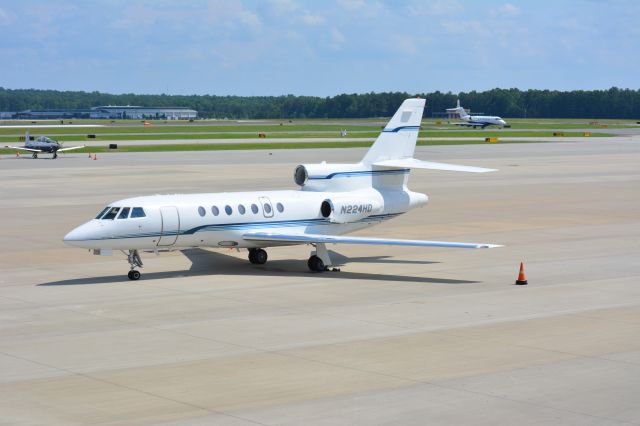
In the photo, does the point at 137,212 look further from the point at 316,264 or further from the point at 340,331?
the point at 340,331

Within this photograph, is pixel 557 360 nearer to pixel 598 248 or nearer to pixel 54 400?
pixel 54 400

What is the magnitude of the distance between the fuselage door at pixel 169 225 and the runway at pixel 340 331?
46.7 inches

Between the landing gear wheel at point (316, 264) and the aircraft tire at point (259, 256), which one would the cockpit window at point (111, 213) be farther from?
the landing gear wheel at point (316, 264)

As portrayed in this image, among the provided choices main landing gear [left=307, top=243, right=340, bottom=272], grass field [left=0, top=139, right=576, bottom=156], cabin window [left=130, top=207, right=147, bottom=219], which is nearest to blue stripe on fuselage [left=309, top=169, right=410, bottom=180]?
main landing gear [left=307, top=243, right=340, bottom=272]

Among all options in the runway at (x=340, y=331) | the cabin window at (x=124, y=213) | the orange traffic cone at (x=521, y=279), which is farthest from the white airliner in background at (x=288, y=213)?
the orange traffic cone at (x=521, y=279)

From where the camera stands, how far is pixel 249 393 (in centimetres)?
1723

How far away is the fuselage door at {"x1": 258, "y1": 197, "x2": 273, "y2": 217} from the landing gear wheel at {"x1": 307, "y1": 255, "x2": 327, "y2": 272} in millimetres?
1864

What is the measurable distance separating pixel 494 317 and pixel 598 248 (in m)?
12.8

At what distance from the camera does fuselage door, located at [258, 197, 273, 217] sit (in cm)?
3066

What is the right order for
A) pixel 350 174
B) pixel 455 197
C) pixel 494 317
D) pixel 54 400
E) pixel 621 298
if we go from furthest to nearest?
pixel 455 197 → pixel 350 174 → pixel 621 298 → pixel 494 317 → pixel 54 400

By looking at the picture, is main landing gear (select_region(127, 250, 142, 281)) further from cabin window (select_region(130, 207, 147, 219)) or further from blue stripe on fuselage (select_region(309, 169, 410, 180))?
blue stripe on fuselage (select_region(309, 169, 410, 180))

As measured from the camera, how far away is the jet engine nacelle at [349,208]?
104ft

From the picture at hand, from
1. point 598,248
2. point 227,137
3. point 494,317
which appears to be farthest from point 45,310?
point 227,137

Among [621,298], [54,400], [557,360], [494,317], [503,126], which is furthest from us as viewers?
[503,126]
